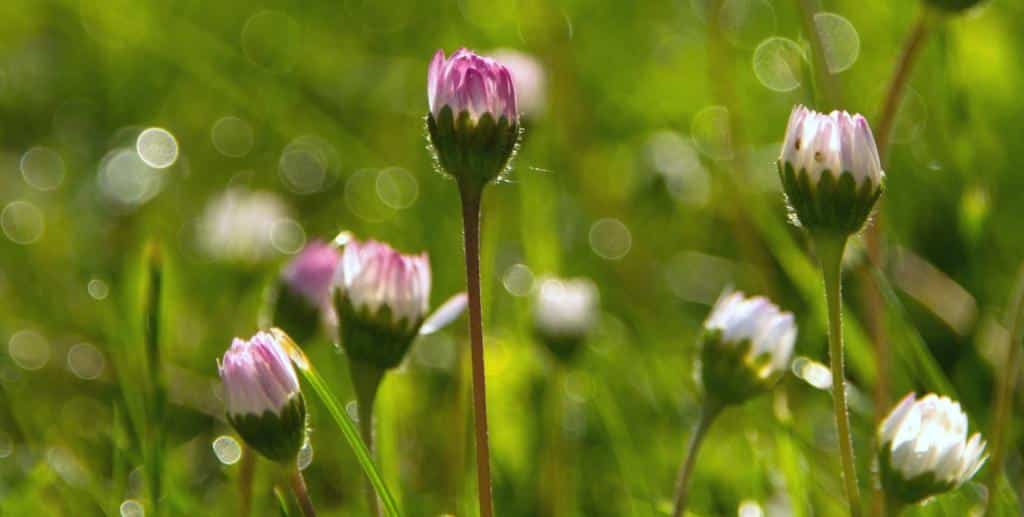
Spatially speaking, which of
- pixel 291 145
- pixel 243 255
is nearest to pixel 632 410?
pixel 243 255

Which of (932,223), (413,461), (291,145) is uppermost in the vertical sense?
(291,145)

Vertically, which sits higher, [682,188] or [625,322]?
[682,188]

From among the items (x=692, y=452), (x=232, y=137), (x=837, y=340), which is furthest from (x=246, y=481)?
(x=232, y=137)

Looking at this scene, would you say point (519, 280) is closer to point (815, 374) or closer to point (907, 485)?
point (815, 374)

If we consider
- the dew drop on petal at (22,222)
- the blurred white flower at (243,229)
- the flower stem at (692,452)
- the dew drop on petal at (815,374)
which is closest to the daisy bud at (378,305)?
the flower stem at (692,452)

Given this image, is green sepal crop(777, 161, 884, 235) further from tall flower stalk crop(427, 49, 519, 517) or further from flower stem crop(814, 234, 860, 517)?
tall flower stalk crop(427, 49, 519, 517)

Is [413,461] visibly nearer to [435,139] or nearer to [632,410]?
[632,410]

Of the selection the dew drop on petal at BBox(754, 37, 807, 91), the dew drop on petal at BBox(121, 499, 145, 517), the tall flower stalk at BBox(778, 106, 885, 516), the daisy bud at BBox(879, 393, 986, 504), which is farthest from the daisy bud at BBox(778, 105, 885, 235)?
the dew drop on petal at BBox(754, 37, 807, 91)
